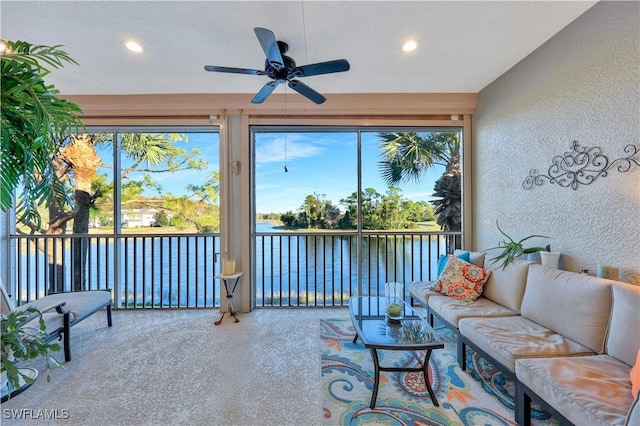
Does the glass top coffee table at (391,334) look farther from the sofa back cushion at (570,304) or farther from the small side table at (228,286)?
the small side table at (228,286)

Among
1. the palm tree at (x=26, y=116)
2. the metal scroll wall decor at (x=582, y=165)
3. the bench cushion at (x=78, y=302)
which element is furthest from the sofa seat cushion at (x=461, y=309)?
the bench cushion at (x=78, y=302)

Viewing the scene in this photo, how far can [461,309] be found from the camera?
92.0 inches

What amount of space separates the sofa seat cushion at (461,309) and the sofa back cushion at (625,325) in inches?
27.0

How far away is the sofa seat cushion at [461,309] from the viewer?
2246 mm

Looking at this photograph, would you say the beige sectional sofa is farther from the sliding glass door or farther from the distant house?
the distant house

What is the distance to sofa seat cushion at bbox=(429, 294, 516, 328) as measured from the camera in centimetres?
225

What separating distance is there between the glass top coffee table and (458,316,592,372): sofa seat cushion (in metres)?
0.35

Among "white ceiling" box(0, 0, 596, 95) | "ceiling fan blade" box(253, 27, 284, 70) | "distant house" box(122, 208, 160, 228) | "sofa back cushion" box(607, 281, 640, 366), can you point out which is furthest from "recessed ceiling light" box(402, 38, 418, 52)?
"distant house" box(122, 208, 160, 228)

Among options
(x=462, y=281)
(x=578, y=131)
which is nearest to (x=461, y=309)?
(x=462, y=281)

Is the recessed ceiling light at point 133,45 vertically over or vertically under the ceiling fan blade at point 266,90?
over

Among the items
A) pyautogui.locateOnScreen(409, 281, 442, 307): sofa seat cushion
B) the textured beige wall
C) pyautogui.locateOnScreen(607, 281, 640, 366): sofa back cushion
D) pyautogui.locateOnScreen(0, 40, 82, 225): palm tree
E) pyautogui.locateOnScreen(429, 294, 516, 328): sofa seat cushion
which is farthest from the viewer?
pyautogui.locateOnScreen(409, 281, 442, 307): sofa seat cushion

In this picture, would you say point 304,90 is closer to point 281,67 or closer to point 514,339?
point 281,67

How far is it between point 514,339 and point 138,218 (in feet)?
14.4

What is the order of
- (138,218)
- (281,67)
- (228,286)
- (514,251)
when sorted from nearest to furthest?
(281,67), (514,251), (228,286), (138,218)
